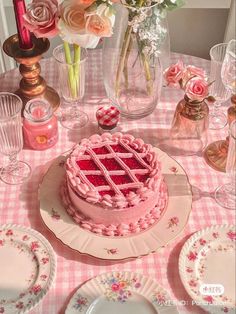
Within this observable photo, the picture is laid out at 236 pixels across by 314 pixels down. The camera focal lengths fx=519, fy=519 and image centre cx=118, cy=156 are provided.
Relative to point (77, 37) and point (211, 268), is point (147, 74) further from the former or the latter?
point (211, 268)

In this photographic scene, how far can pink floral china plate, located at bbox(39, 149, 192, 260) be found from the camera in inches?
51.5

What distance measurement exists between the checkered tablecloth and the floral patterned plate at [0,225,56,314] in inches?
0.9

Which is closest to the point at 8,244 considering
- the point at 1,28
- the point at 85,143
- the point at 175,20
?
the point at 85,143

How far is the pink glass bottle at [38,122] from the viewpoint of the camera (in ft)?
5.01

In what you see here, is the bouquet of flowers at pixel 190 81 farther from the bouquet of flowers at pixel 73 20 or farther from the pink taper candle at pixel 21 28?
the pink taper candle at pixel 21 28

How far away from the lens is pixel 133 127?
65.2 inches

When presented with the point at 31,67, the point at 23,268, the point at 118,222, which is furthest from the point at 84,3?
the point at 23,268

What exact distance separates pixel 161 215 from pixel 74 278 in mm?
288

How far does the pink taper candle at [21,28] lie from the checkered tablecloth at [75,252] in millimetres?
255

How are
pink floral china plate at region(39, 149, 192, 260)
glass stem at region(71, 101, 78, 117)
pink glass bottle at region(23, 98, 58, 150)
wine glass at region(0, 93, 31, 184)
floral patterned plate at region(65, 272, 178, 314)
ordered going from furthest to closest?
glass stem at region(71, 101, 78, 117), pink glass bottle at region(23, 98, 58, 150), wine glass at region(0, 93, 31, 184), pink floral china plate at region(39, 149, 192, 260), floral patterned plate at region(65, 272, 178, 314)

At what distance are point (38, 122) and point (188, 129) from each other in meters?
0.45

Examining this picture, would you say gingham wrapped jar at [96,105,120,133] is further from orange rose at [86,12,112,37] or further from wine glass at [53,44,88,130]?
orange rose at [86,12,112,37]

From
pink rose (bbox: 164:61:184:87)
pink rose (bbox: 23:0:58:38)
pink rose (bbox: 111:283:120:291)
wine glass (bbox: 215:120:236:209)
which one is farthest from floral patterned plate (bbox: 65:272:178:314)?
pink rose (bbox: 23:0:58:38)

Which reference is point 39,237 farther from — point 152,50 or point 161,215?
point 152,50
